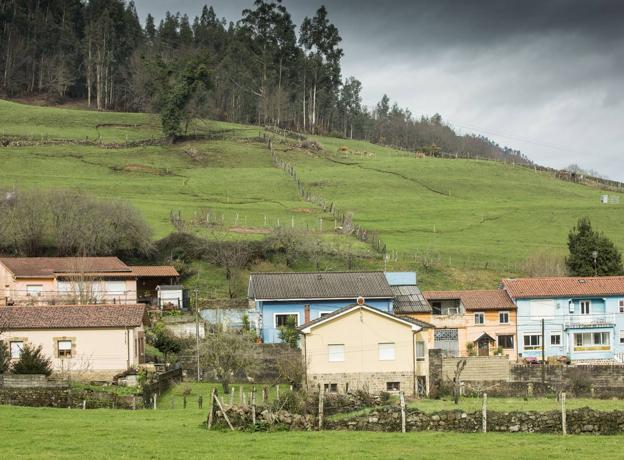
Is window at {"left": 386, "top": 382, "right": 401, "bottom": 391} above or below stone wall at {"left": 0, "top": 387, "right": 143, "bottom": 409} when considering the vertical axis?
below

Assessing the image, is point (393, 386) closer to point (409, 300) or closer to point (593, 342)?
point (409, 300)

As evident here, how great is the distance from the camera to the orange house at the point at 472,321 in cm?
5569

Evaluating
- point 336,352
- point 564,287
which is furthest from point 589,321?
point 336,352

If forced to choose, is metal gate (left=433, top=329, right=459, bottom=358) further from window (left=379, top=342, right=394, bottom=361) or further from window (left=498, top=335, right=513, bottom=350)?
window (left=379, top=342, right=394, bottom=361)

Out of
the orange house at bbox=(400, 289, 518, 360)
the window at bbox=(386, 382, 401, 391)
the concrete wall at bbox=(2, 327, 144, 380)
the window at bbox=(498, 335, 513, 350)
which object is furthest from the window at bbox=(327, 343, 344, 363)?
the window at bbox=(498, 335, 513, 350)

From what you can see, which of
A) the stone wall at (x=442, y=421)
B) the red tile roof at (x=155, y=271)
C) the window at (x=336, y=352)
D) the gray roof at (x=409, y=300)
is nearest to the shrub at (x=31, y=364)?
the window at (x=336, y=352)

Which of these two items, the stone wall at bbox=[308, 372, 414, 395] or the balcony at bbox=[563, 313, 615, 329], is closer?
the stone wall at bbox=[308, 372, 414, 395]

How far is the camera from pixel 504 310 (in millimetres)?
57344

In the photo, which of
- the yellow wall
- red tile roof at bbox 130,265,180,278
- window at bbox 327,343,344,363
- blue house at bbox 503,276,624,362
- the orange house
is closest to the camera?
the yellow wall

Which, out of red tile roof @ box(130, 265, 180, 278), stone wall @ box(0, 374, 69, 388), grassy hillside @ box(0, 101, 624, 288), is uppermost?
grassy hillside @ box(0, 101, 624, 288)

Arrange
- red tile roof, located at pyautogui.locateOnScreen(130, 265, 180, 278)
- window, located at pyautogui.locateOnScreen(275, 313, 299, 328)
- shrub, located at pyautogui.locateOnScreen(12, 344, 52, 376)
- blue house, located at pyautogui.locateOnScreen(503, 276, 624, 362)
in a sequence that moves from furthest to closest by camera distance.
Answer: red tile roof, located at pyautogui.locateOnScreen(130, 265, 180, 278), blue house, located at pyautogui.locateOnScreen(503, 276, 624, 362), window, located at pyautogui.locateOnScreen(275, 313, 299, 328), shrub, located at pyautogui.locateOnScreen(12, 344, 52, 376)

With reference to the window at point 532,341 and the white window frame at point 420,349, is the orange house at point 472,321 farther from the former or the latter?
the white window frame at point 420,349

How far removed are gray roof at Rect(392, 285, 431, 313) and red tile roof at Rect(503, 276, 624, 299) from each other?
5997mm

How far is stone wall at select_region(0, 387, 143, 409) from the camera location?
32.5m
